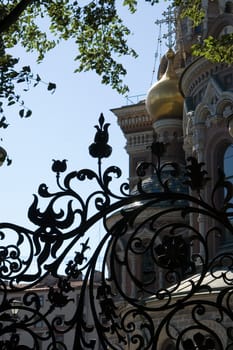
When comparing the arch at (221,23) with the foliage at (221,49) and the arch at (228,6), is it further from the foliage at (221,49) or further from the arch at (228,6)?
the foliage at (221,49)

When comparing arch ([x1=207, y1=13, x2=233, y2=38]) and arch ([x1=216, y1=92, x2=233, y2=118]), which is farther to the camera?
arch ([x1=207, y1=13, x2=233, y2=38])

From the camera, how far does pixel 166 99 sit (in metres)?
23.2

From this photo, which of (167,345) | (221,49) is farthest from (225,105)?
(221,49)

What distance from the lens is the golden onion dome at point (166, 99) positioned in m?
23.2

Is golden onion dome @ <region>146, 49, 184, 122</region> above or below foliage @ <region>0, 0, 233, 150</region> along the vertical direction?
above

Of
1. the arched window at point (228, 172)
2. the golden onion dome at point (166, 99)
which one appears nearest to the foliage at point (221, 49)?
the arched window at point (228, 172)

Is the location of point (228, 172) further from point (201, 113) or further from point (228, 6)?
point (228, 6)

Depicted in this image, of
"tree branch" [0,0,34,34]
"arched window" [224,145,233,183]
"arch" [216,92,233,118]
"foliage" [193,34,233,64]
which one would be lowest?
"tree branch" [0,0,34,34]

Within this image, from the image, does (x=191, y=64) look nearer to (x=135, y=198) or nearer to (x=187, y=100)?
(x=187, y=100)

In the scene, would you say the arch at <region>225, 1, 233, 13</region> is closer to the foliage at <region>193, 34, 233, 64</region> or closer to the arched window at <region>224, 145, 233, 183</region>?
the arched window at <region>224, 145, 233, 183</region>

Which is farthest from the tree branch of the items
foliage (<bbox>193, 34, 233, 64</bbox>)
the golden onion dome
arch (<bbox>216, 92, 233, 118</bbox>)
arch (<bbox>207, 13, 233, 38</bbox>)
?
the golden onion dome

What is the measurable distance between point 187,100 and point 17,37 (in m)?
10.3

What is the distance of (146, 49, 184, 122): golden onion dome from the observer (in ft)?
76.0

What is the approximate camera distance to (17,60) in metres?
7.69
